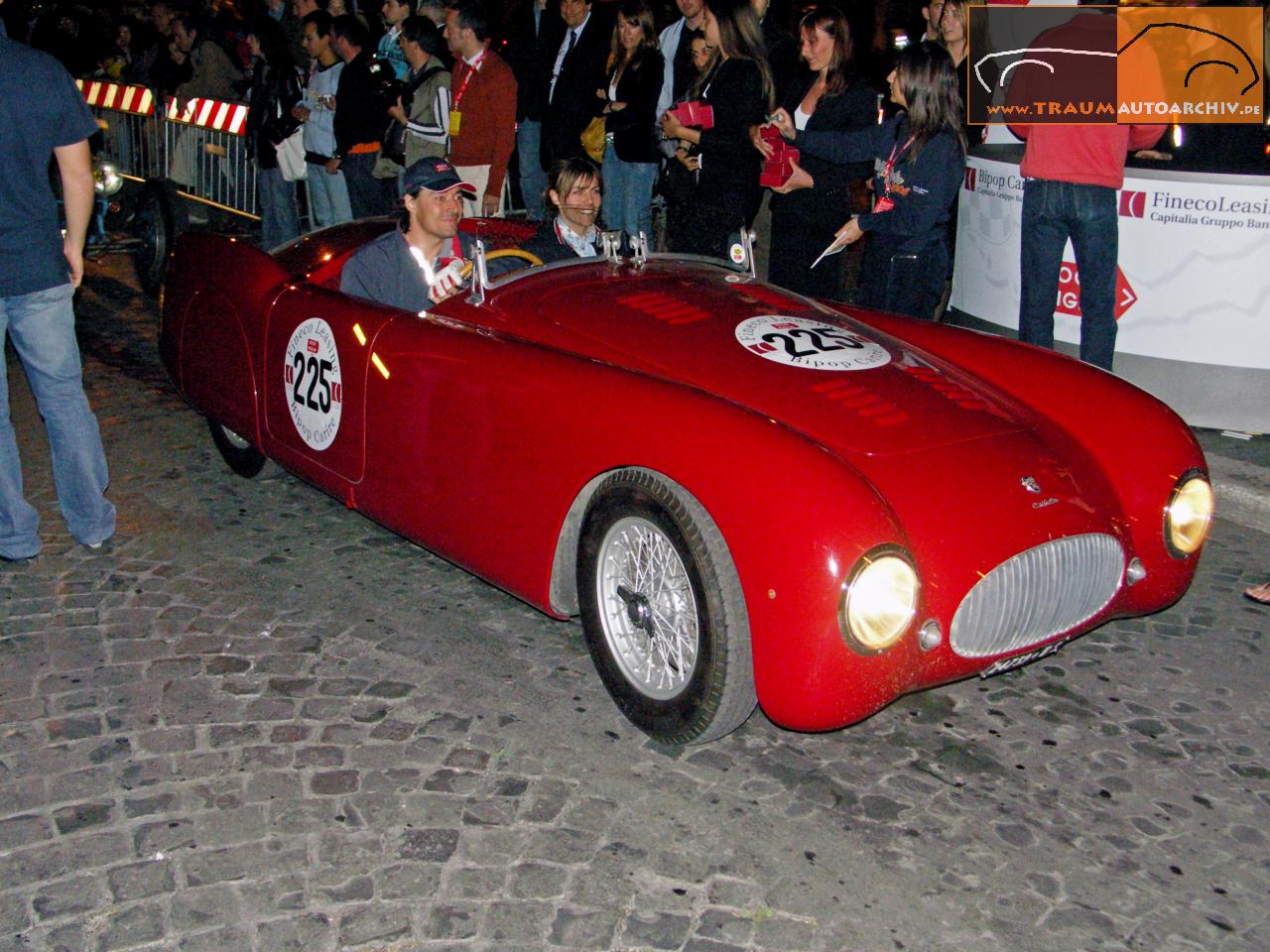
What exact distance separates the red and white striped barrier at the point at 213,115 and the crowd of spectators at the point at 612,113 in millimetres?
242

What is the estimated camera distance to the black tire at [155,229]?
914 cm

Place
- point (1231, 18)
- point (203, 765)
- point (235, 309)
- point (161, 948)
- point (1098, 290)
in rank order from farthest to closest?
1. point (1231, 18)
2. point (1098, 290)
3. point (235, 309)
4. point (203, 765)
5. point (161, 948)

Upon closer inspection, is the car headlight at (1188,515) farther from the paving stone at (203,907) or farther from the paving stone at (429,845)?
the paving stone at (203,907)

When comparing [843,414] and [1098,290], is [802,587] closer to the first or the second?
[843,414]

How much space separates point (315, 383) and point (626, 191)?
425cm

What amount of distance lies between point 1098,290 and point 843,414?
2.92m

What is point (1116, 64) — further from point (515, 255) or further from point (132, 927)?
point (132, 927)

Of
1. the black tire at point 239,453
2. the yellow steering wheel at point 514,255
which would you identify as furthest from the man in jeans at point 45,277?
the yellow steering wheel at point 514,255

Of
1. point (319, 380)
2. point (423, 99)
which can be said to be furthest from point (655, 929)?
point (423, 99)

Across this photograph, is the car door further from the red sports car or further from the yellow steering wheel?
the yellow steering wheel

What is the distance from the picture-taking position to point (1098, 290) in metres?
6.04

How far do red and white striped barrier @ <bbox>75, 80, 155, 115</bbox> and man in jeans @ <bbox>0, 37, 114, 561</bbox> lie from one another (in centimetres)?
852

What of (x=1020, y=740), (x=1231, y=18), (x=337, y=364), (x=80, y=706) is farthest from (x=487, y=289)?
(x=1231, y=18)

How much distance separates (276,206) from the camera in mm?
9953
